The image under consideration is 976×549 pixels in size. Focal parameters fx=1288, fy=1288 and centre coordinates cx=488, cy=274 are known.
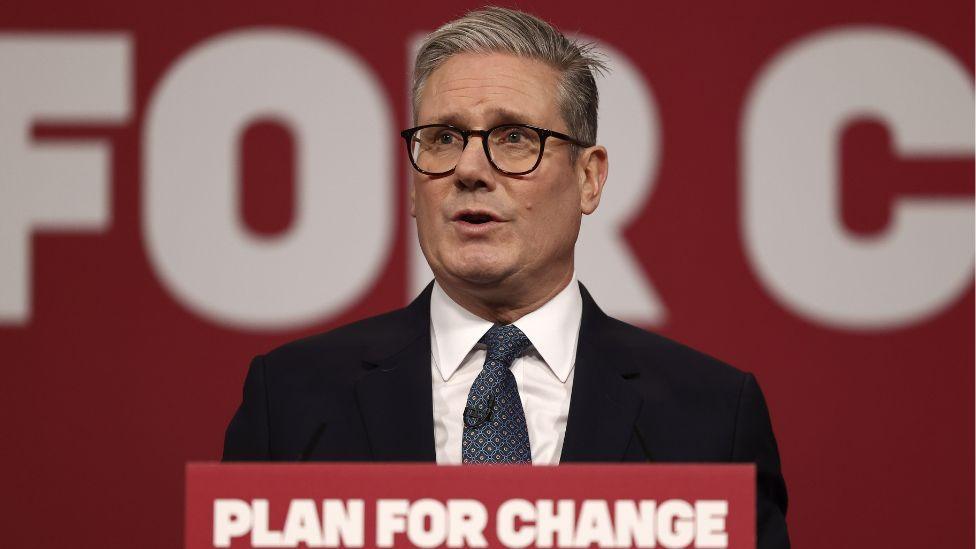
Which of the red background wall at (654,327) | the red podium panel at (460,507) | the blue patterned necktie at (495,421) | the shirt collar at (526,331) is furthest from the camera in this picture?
the red background wall at (654,327)

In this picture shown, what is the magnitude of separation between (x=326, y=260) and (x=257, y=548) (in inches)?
65.6

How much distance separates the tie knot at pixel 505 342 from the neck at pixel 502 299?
0.04m

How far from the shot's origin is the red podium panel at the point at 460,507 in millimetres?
1034

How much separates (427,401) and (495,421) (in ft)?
0.28

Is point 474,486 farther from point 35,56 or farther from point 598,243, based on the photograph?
point 35,56

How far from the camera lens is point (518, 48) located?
4.98ft

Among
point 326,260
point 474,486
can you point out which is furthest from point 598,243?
point 474,486

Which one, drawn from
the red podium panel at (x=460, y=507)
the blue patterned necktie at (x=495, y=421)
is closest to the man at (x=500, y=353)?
Answer: the blue patterned necktie at (x=495, y=421)

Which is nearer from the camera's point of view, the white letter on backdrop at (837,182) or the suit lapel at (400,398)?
the suit lapel at (400,398)

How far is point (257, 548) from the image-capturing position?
1.04 m

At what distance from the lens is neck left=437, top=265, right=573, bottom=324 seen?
5.02 feet

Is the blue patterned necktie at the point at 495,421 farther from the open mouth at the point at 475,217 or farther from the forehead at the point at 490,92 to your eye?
the forehead at the point at 490,92

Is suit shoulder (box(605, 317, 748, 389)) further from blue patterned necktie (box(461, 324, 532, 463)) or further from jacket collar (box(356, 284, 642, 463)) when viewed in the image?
blue patterned necktie (box(461, 324, 532, 463))

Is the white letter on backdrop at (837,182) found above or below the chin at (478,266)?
above
